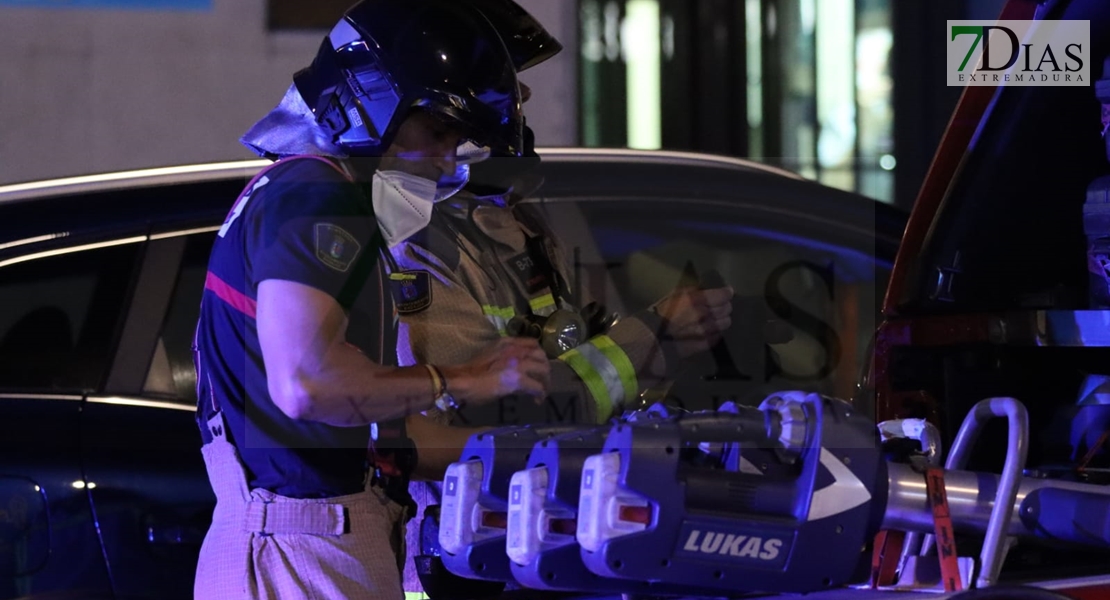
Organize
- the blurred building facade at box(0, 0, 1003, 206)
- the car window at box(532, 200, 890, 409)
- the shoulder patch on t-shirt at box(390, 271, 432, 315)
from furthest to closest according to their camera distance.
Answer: the blurred building facade at box(0, 0, 1003, 206)
the car window at box(532, 200, 890, 409)
the shoulder patch on t-shirt at box(390, 271, 432, 315)

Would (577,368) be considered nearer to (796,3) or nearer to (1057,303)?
(1057,303)

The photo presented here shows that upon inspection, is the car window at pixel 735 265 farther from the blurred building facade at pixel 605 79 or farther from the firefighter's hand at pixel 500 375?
the blurred building facade at pixel 605 79

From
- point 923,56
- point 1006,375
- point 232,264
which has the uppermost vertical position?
point 923,56

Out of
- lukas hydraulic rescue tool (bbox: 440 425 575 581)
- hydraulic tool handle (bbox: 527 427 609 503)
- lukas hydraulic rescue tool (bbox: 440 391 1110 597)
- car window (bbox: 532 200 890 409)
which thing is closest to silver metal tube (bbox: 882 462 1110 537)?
lukas hydraulic rescue tool (bbox: 440 391 1110 597)

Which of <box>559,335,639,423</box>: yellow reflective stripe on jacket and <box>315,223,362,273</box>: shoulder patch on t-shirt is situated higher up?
<box>315,223,362,273</box>: shoulder patch on t-shirt

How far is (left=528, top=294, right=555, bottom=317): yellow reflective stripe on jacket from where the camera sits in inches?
106

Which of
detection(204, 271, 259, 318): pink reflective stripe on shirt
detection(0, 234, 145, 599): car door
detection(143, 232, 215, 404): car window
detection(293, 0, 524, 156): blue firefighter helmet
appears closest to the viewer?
detection(204, 271, 259, 318): pink reflective stripe on shirt

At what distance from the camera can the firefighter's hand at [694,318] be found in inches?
106

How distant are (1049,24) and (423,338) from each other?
4.08ft

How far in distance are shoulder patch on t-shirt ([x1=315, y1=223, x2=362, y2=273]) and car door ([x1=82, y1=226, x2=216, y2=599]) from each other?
1196mm

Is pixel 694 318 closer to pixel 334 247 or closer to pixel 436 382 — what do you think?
pixel 436 382

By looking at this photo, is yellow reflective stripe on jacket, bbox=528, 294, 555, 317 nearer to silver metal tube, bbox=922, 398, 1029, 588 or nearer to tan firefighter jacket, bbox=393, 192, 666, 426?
tan firefighter jacket, bbox=393, 192, 666, 426

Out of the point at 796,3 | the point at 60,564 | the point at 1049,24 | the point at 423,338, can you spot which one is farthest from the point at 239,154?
the point at 1049,24

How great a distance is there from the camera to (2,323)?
3268mm
